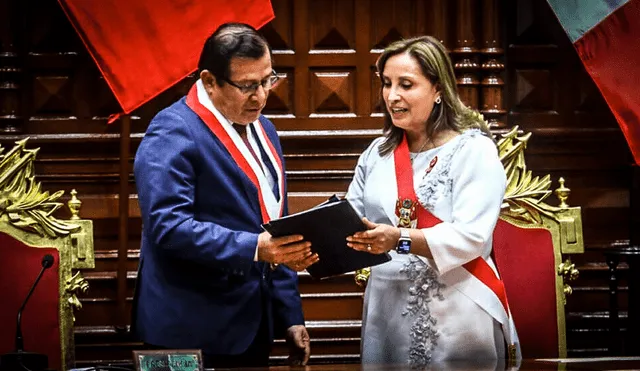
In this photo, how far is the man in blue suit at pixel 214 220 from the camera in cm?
246

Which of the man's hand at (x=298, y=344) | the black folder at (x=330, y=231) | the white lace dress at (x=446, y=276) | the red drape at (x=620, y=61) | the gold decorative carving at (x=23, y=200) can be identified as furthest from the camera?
the red drape at (x=620, y=61)

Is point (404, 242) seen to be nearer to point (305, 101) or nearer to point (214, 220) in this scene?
point (214, 220)

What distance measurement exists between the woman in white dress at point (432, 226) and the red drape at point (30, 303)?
0.95 meters

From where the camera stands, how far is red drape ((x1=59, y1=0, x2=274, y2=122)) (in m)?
3.82

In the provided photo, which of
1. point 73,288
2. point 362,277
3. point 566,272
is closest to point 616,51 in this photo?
point 566,272

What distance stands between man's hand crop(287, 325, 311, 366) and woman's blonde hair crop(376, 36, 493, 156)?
521 mm

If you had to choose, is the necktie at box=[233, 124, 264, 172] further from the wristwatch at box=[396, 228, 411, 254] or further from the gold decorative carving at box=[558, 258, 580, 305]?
the gold decorative carving at box=[558, 258, 580, 305]

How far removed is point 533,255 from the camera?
325cm

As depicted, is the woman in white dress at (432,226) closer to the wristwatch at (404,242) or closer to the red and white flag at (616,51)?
the wristwatch at (404,242)

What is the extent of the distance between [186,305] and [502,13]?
2.41 metres

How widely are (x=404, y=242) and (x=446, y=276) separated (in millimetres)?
167

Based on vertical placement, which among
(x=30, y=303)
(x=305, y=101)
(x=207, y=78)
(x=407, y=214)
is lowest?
(x=30, y=303)

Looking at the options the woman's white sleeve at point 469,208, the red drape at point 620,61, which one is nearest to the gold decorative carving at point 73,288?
the woman's white sleeve at point 469,208

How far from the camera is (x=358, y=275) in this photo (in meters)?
3.05
